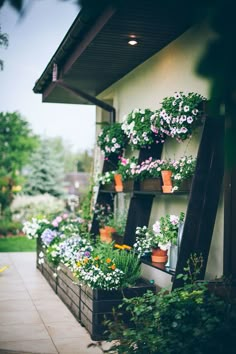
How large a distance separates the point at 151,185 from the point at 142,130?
1.89 ft

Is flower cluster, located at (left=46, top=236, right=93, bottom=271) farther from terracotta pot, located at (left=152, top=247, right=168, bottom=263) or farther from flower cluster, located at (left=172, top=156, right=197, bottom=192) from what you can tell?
flower cluster, located at (left=172, top=156, right=197, bottom=192)

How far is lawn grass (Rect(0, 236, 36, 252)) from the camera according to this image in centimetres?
1057

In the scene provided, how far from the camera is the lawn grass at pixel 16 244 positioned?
10567mm

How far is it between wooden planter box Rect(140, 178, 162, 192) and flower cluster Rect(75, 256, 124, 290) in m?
0.85

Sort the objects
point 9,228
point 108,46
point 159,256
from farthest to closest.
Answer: point 9,228 → point 108,46 → point 159,256

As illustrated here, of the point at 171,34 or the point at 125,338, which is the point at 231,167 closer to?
the point at 125,338

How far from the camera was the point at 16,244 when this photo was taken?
11578mm

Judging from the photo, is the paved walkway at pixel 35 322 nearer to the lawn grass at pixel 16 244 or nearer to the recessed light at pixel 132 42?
the recessed light at pixel 132 42

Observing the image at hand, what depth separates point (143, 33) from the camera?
450 centimetres

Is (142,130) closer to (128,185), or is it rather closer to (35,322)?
(128,185)

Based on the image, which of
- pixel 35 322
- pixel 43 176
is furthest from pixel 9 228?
pixel 35 322

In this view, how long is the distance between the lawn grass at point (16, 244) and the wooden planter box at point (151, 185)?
624 cm

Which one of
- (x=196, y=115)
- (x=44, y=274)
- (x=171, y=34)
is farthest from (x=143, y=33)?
(x=44, y=274)


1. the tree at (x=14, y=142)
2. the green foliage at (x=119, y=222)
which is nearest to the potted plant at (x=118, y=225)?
the green foliage at (x=119, y=222)
